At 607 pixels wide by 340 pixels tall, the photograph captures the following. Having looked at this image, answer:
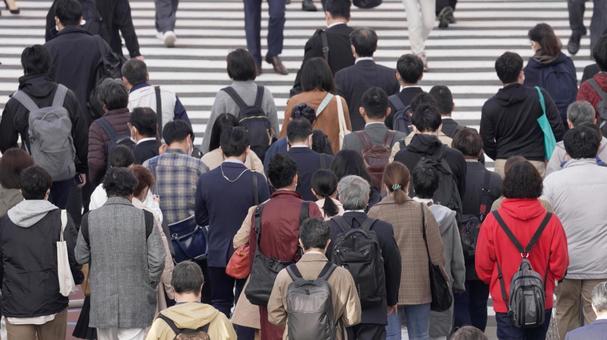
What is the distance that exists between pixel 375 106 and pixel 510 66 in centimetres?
135

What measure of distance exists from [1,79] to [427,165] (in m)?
7.45

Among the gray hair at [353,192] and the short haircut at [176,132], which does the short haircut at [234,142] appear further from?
the gray hair at [353,192]

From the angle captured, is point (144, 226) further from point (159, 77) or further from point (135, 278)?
point (159, 77)

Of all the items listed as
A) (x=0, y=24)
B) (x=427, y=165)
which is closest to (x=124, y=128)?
(x=427, y=165)

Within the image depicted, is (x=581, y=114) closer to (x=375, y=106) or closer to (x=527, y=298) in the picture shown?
(x=375, y=106)

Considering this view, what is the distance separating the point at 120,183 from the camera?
8.98m

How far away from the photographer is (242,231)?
919cm

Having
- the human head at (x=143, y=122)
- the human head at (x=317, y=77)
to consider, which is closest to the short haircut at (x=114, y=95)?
the human head at (x=143, y=122)

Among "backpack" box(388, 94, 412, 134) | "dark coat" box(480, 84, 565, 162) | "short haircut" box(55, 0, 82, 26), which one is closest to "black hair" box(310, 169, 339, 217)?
"backpack" box(388, 94, 412, 134)

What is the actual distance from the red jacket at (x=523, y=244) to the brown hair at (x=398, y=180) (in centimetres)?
57

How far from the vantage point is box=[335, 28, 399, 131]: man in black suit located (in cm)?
1191

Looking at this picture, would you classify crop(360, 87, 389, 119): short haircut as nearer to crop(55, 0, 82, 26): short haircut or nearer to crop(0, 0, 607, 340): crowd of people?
crop(0, 0, 607, 340): crowd of people

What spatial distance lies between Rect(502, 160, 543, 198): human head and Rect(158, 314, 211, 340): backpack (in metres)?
2.37

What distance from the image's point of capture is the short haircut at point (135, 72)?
37.7ft
